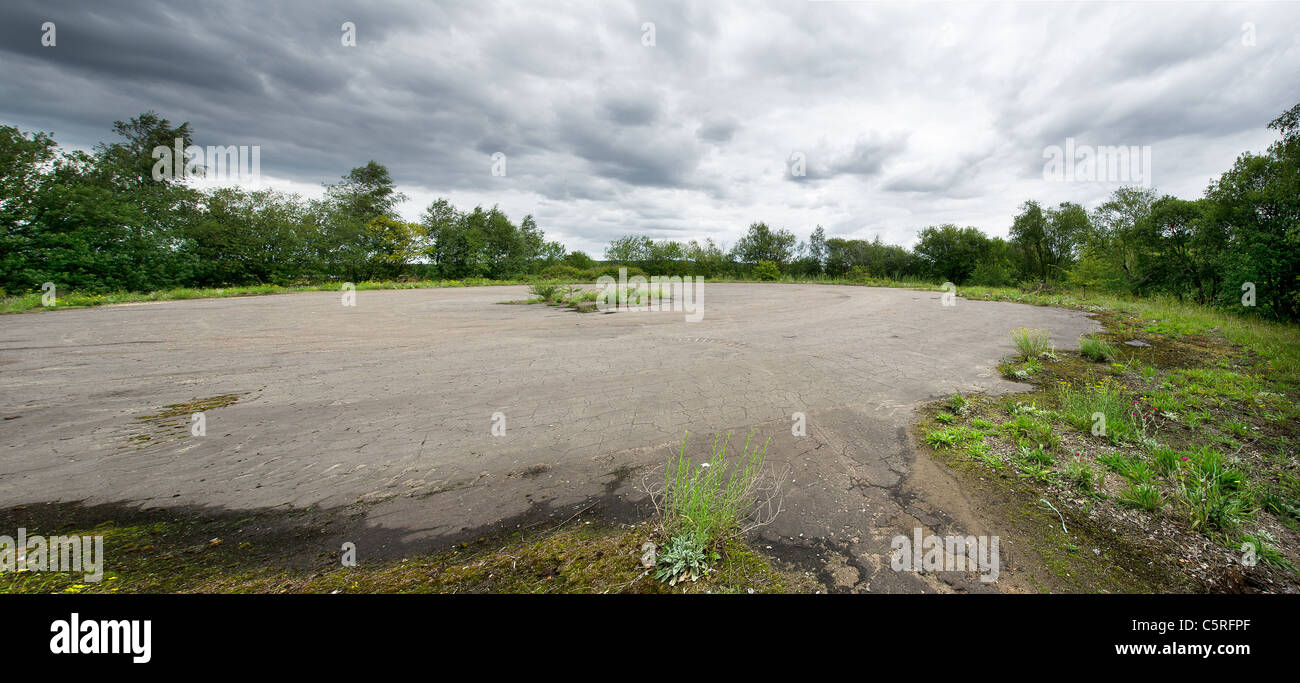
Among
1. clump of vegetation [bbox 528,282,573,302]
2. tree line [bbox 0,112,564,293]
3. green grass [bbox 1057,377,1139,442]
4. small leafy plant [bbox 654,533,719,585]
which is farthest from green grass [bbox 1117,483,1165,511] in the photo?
tree line [bbox 0,112,564,293]

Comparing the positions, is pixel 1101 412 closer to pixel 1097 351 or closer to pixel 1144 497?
pixel 1144 497

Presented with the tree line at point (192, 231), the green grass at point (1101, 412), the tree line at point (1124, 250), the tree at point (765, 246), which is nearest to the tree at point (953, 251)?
the tree line at point (1124, 250)

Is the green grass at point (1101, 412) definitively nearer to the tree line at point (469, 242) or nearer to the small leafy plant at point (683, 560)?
the small leafy plant at point (683, 560)

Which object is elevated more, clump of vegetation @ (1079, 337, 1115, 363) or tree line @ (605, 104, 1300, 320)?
tree line @ (605, 104, 1300, 320)

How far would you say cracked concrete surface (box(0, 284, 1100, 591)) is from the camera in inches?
109

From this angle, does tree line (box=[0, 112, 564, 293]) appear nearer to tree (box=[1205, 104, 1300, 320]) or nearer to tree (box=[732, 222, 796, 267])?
tree (box=[732, 222, 796, 267])

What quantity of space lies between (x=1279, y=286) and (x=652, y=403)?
25.0 metres

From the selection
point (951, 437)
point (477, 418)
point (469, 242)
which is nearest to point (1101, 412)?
point (951, 437)

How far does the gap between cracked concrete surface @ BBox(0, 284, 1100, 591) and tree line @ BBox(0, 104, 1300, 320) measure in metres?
12.6

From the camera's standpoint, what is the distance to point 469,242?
125 ft

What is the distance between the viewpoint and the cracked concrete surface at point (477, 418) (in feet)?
9.06

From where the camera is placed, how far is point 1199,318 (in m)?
10.6

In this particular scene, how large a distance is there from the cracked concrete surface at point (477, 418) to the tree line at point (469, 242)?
12.6 metres

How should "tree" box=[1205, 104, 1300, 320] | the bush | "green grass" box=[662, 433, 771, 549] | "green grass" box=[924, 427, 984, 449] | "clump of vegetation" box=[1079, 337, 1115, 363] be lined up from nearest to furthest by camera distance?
"green grass" box=[662, 433, 771, 549] → "green grass" box=[924, 427, 984, 449] → "clump of vegetation" box=[1079, 337, 1115, 363] → "tree" box=[1205, 104, 1300, 320] → the bush
